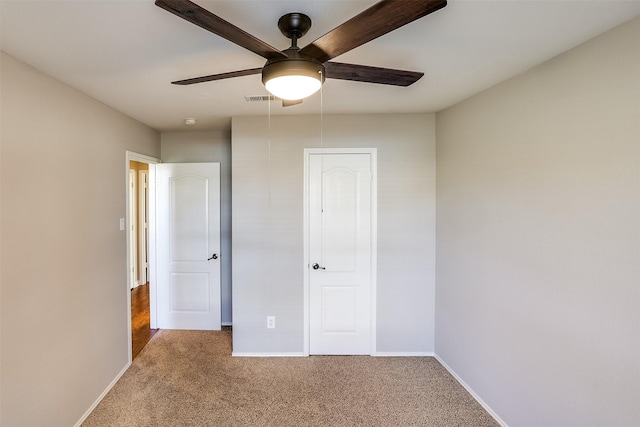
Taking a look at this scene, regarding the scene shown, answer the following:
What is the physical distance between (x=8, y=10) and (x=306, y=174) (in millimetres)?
2115

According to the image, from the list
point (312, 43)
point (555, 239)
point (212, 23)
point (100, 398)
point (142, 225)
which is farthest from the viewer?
point (142, 225)

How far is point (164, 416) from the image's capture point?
7.02 ft

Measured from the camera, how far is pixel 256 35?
1.44 metres

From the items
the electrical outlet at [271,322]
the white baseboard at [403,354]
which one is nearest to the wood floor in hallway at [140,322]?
the electrical outlet at [271,322]

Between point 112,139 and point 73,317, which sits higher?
point 112,139

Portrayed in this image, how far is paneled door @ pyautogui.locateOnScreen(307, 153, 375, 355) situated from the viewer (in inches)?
115

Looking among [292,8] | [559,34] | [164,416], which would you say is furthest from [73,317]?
[559,34]

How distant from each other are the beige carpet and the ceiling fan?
226 centimetres

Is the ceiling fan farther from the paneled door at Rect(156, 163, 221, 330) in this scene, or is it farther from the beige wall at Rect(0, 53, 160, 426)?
the paneled door at Rect(156, 163, 221, 330)

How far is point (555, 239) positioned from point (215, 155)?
346 centimetres

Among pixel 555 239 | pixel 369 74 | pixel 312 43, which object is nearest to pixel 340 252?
pixel 555 239

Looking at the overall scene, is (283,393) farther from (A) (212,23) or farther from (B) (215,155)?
(B) (215,155)

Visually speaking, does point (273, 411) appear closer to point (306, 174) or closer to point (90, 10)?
point (306, 174)

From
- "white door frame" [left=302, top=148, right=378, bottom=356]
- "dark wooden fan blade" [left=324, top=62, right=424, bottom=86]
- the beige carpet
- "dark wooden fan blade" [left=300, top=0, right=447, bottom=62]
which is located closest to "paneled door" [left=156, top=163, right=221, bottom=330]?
the beige carpet
